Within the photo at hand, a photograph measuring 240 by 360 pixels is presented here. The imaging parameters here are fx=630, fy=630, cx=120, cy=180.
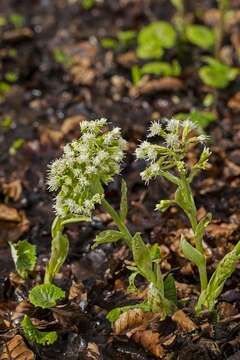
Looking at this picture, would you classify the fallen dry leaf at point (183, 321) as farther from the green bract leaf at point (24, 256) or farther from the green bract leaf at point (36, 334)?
the green bract leaf at point (24, 256)

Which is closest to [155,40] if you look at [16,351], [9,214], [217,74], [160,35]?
[160,35]

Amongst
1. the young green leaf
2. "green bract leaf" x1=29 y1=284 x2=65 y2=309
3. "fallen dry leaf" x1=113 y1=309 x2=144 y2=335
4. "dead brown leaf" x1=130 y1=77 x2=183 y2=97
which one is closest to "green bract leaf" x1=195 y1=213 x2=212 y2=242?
"fallen dry leaf" x1=113 y1=309 x2=144 y2=335

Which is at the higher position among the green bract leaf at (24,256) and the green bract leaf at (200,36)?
the green bract leaf at (200,36)

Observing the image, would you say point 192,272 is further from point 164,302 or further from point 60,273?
point 60,273

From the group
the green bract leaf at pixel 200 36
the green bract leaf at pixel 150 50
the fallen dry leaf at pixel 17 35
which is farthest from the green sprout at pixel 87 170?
the fallen dry leaf at pixel 17 35

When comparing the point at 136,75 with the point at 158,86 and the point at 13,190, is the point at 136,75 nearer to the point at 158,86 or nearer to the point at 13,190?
the point at 158,86

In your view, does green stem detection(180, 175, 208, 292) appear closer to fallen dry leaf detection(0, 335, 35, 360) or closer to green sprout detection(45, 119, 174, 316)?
green sprout detection(45, 119, 174, 316)
